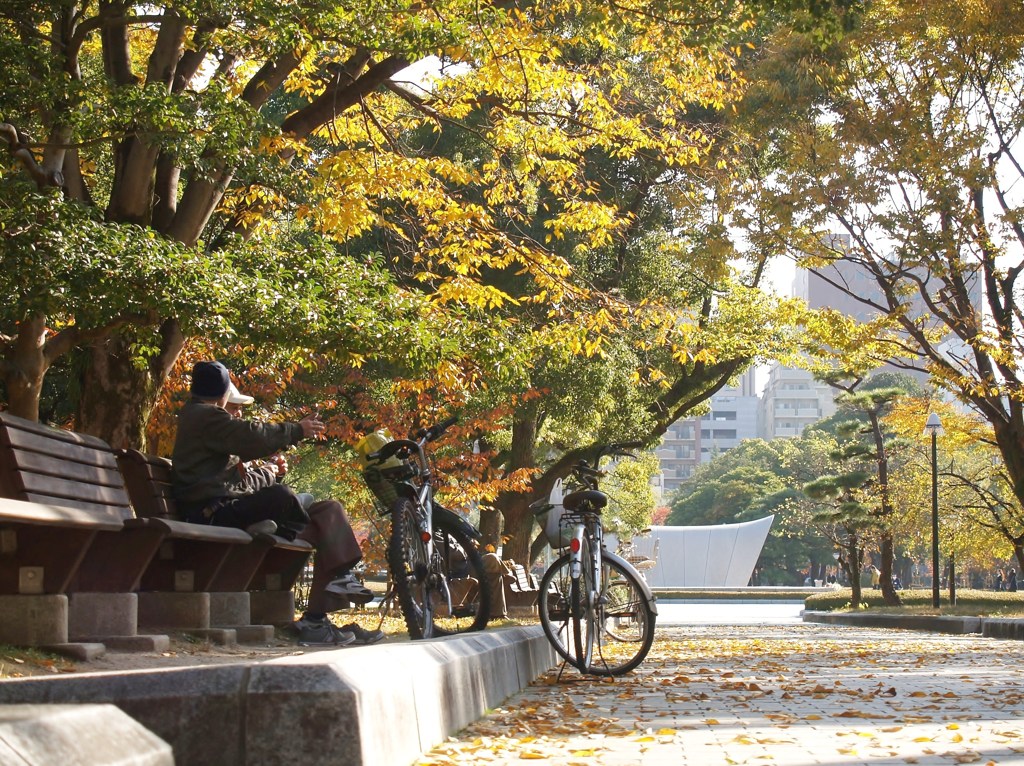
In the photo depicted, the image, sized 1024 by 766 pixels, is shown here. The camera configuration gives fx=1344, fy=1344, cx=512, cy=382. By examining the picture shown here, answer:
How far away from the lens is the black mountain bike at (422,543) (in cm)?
802

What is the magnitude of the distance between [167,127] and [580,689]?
Result: 5462mm

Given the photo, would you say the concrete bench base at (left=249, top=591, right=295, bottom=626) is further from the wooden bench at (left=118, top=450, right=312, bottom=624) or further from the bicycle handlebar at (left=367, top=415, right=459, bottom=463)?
the bicycle handlebar at (left=367, top=415, right=459, bottom=463)

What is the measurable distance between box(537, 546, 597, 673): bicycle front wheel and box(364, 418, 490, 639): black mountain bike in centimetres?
51

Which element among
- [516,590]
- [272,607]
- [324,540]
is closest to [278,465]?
[272,607]

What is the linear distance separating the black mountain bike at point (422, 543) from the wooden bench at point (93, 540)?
0.97 meters

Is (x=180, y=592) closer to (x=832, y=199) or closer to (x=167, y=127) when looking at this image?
(x=167, y=127)

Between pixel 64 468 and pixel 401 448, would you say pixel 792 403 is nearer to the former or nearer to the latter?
pixel 401 448

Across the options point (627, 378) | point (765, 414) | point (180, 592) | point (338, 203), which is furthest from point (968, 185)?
point (765, 414)

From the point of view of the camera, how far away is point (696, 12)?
11.4 meters

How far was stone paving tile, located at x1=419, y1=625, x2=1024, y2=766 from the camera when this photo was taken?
4992mm

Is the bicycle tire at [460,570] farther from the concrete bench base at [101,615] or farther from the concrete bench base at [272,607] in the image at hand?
the concrete bench base at [101,615]

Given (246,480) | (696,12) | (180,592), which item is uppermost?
(696,12)

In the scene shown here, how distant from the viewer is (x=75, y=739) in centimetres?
221

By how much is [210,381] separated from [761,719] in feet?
12.5
